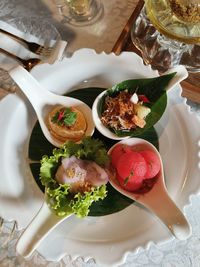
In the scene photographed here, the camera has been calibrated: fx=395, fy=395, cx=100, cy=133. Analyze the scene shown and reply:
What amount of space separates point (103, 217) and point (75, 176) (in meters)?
0.12

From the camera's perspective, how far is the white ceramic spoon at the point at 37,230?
2.58 feet

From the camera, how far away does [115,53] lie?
107 centimetres

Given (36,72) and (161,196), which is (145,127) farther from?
(36,72)

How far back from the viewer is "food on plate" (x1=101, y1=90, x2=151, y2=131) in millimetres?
924

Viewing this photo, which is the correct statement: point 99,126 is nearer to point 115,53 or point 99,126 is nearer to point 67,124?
point 67,124

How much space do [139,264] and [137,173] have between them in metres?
0.21

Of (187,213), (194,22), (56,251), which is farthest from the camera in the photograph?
(194,22)

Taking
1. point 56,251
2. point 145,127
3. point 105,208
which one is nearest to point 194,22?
point 145,127

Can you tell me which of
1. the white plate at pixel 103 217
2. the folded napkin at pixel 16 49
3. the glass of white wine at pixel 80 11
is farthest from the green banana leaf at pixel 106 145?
the glass of white wine at pixel 80 11

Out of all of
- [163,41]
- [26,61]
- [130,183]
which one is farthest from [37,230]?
[163,41]

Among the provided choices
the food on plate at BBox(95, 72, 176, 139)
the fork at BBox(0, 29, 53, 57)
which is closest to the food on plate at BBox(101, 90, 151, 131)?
the food on plate at BBox(95, 72, 176, 139)

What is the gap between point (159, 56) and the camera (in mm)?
1106

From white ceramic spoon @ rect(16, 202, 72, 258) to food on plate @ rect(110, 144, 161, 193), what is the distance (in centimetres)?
15

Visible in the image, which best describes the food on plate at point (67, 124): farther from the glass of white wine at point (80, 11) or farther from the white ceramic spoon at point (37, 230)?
the glass of white wine at point (80, 11)
